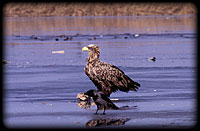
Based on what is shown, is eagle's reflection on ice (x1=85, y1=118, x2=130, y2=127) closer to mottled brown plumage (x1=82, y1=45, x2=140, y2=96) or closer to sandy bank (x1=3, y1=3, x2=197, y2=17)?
mottled brown plumage (x1=82, y1=45, x2=140, y2=96)

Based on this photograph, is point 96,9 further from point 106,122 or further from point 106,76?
point 106,122

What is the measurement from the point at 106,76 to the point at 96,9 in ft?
372

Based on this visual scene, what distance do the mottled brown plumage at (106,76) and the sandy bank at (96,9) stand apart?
101256 mm

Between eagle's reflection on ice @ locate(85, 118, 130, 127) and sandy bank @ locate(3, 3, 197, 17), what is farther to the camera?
sandy bank @ locate(3, 3, 197, 17)

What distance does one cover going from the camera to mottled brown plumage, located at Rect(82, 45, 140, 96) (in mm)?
14656

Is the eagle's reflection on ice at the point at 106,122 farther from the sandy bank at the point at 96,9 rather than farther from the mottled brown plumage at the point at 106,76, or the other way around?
the sandy bank at the point at 96,9

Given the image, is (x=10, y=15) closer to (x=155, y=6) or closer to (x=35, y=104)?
(x=155, y=6)

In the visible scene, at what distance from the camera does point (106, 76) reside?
1467cm

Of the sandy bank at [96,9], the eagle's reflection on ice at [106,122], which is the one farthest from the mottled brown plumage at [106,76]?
the sandy bank at [96,9]

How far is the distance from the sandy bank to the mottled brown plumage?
10126cm

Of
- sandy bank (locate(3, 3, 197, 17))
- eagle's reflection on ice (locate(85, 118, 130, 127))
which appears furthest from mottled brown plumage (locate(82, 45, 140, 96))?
sandy bank (locate(3, 3, 197, 17))

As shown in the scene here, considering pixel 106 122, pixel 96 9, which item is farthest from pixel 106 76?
pixel 96 9

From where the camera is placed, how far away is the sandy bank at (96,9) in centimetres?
12031

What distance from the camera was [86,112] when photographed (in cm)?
1284
